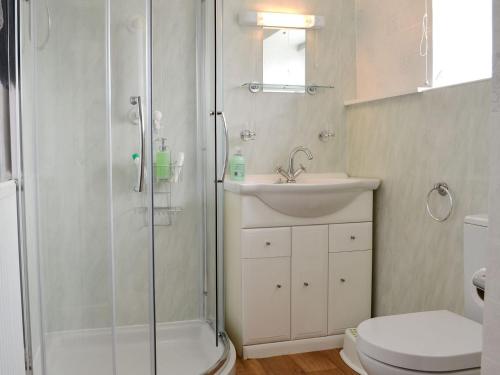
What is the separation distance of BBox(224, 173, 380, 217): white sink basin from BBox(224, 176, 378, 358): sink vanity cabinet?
0.02 meters

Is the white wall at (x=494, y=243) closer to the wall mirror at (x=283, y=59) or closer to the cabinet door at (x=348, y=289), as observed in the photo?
the cabinet door at (x=348, y=289)

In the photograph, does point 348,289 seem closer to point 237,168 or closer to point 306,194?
point 306,194

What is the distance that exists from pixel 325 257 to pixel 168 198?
89 cm

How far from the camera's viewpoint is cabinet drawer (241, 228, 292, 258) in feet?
8.50

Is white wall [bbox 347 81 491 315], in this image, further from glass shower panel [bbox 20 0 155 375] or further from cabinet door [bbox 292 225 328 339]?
glass shower panel [bbox 20 0 155 375]

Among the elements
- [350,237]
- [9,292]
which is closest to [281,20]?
[350,237]

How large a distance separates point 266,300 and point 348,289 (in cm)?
46

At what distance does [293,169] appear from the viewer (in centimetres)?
304

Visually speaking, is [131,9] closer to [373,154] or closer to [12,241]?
[12,241]

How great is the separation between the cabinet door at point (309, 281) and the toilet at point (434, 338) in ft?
2.47

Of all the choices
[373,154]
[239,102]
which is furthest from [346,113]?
[239,102]

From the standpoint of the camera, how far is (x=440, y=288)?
7.89ft

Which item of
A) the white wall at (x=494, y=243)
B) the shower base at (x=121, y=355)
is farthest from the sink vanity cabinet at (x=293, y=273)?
the white wall at (x=494, y=243)

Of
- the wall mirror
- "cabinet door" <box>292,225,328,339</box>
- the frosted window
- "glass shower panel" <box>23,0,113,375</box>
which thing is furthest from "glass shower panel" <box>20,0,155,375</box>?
the frosted window
